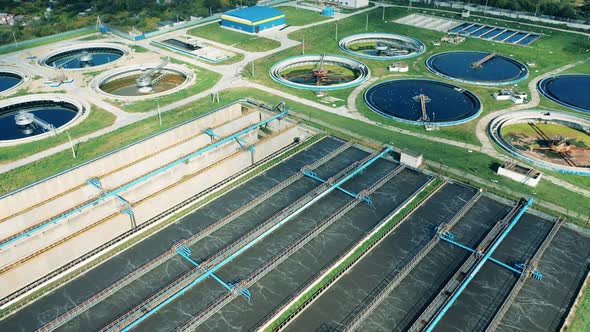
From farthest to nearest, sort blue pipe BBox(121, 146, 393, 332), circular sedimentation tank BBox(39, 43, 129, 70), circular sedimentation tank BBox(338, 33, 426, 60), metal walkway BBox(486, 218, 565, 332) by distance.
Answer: circular sedimentation tank BBox(338, 33, 426, 60) → circular sedimentation tank BBox(39, 43, 129, 70) → blue pipe BBox(121, 146, 393, 332) → metal walkway BBox(486, 218, 565, 332)

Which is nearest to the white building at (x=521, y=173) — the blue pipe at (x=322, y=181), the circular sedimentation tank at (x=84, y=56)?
the blue pipe at (x=322, y=181)

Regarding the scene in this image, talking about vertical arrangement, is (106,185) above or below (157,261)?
below

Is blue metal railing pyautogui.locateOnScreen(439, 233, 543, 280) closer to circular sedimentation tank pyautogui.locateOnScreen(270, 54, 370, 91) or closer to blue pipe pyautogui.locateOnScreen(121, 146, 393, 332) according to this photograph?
blue pipe pyautogui.locateOnScreen(121, 146, 393, 332)

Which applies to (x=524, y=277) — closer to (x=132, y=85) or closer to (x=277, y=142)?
(x=277, y=142)

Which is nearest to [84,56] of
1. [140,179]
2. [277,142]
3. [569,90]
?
[140,179]

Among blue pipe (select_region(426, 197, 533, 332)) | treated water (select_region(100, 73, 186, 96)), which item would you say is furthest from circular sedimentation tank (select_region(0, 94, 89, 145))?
blue pipe (select_region(426, 197, 533, 332))

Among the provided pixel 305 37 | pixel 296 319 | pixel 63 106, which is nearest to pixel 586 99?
pixel 305 37

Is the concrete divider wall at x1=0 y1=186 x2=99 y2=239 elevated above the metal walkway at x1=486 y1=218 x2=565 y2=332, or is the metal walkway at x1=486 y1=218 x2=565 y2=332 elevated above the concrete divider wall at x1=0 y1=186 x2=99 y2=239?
the metal walkway at x1=486 y1=218 x2=565 y2=332
